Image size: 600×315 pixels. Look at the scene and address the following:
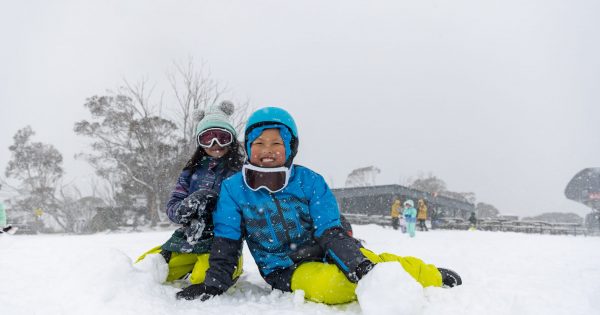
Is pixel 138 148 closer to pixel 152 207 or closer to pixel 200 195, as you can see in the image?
pixel 152 207

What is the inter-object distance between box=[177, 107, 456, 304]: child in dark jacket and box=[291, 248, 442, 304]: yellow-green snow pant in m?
0.02

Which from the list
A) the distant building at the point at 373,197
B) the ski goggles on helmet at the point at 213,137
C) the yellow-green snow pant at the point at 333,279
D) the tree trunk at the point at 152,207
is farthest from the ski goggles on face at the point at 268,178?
the distant building at the point at 373,197

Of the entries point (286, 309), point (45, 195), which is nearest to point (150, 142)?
point (45, 195)

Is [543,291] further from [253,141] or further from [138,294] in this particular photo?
[138,294]

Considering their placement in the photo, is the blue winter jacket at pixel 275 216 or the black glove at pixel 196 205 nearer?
the blue winter jacket at pixel 275 216

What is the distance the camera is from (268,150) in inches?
97.0

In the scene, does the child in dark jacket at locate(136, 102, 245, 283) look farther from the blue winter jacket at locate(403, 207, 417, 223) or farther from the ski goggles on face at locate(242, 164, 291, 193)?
the blue winter jacket at locate(403, 207, 417, 223)

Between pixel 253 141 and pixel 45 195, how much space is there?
1429 inches

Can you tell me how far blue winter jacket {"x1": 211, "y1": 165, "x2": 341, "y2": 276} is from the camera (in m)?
2.47

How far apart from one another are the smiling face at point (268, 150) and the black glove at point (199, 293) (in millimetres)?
821

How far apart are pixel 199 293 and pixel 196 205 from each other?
0.61 metres

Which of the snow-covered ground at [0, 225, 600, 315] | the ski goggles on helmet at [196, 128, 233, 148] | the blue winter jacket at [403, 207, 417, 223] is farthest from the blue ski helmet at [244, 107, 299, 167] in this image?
the blue winter jacket at [403, 207, 417, 223]

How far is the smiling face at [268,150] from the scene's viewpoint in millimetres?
2469

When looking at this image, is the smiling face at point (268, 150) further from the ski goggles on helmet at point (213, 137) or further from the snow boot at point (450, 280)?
the snow boot at point (450, 280)
